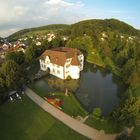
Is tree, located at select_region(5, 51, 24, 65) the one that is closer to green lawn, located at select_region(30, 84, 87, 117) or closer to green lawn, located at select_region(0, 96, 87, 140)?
green lawn, located at select_region(30, 84, 87, 117)

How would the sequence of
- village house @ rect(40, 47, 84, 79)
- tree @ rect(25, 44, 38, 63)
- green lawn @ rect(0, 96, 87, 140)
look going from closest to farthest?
green lawn @ rect(0, 96, 87, 140), village house @ rect(40, 47, 84, 79), tree @ rect(25, 44, 38, 63)

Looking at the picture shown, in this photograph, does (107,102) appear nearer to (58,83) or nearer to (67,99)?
(67,99)

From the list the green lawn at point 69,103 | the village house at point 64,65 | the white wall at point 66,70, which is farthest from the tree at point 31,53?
the green lawn at point 69,103

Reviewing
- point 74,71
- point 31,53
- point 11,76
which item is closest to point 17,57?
point 31,53

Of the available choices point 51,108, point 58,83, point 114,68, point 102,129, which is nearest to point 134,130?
point 102,129

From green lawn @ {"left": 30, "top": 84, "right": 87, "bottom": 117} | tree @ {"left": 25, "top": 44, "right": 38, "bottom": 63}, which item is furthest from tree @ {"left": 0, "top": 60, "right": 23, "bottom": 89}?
tree @ {"left": 25, "top": 44, "right": 38, "bottom": 63}

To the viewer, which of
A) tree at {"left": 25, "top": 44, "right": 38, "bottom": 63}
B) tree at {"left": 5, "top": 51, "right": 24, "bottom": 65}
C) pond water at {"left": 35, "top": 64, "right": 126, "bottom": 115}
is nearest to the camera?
pond water at {"left": 35, "top": 64, "right": 126, "bottom": 115}
